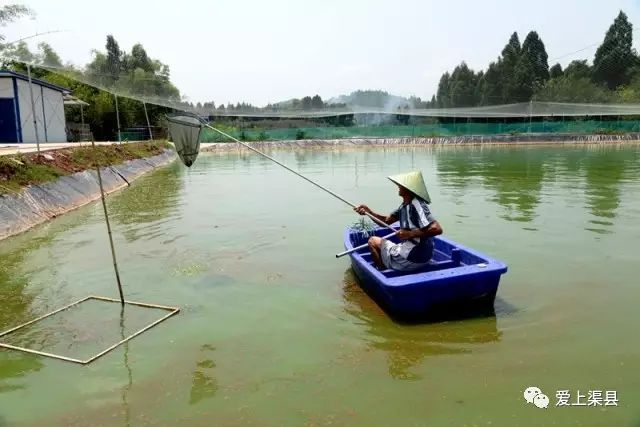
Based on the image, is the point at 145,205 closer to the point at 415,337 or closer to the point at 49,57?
the point at 49,57

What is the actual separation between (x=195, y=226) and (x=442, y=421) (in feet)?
25.6

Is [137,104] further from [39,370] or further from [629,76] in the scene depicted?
[629,76]

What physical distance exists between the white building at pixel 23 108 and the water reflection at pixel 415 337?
882 inches

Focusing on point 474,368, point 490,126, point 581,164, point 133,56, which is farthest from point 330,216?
point 133,56

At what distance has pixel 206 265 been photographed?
7.73 metres

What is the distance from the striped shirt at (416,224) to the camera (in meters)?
5.42

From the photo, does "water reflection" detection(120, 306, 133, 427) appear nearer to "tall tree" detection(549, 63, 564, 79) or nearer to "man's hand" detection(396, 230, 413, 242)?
"man's hand" detection(396, 230, 413, 242)

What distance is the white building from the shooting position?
23.9m

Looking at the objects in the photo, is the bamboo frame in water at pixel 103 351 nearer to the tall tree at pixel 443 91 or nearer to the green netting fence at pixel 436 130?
the green netting fence at pixel 436 130

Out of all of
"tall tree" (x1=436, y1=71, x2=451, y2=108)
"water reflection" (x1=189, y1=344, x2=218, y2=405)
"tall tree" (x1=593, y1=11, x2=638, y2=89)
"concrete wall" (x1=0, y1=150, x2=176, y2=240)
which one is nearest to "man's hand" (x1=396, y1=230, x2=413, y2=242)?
"water reflection" (x1=189, y1=344, x2=218, y2=405)

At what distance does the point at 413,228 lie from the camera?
216 inches

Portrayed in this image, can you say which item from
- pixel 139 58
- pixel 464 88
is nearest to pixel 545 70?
pixel 464 88

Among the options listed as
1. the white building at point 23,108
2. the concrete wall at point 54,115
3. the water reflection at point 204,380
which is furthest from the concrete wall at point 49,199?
the concrete wall at point 54,115

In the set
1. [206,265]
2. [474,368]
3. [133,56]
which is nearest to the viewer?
[474,368]
